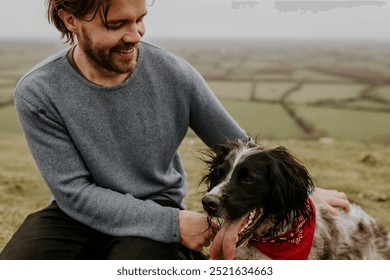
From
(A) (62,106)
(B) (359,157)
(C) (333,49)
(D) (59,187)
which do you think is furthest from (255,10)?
(C) (333,49)

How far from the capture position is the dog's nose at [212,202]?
2750mm

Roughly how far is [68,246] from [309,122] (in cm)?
1012

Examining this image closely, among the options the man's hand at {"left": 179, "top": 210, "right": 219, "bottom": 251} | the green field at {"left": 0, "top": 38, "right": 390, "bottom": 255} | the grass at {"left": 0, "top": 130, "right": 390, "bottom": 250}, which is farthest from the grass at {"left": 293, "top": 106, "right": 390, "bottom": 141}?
the man's hand at {"left": 179, "top": 210, "right": 219, "bottom": 251}

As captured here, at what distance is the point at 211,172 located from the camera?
129 inches

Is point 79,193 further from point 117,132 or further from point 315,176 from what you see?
point 315,176

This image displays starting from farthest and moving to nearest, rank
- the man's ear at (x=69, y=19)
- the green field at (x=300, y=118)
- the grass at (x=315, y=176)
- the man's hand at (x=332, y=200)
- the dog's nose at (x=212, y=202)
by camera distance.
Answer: the green field at (x=300, y=118), the grass at (x=315, y=176), the man's hand at (x=332, y=200), the man's ear at (x=69, y=19), the dog's nose at (x=212, y=202)

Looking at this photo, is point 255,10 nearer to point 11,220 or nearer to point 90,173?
point 90,173

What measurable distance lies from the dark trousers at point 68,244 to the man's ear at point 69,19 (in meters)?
1.27

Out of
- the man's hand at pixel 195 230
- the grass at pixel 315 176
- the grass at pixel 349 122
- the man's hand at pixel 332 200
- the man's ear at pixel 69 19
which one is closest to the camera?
the man's hand at pixel 195 230

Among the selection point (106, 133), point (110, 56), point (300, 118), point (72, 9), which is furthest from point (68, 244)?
point (300, 118)

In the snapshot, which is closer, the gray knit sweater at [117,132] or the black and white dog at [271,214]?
the black and white dog at [271,214]

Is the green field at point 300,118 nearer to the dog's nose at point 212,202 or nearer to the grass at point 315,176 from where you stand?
the grass at point 315,176

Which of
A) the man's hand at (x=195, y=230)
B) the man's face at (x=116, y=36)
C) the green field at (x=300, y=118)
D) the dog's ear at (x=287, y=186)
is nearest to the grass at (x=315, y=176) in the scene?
the green field at (x=300, y=118)

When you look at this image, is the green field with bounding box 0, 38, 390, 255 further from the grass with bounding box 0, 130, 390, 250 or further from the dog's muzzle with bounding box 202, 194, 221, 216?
the dog's muzzle with bounding box 202, 194, 221, 216
